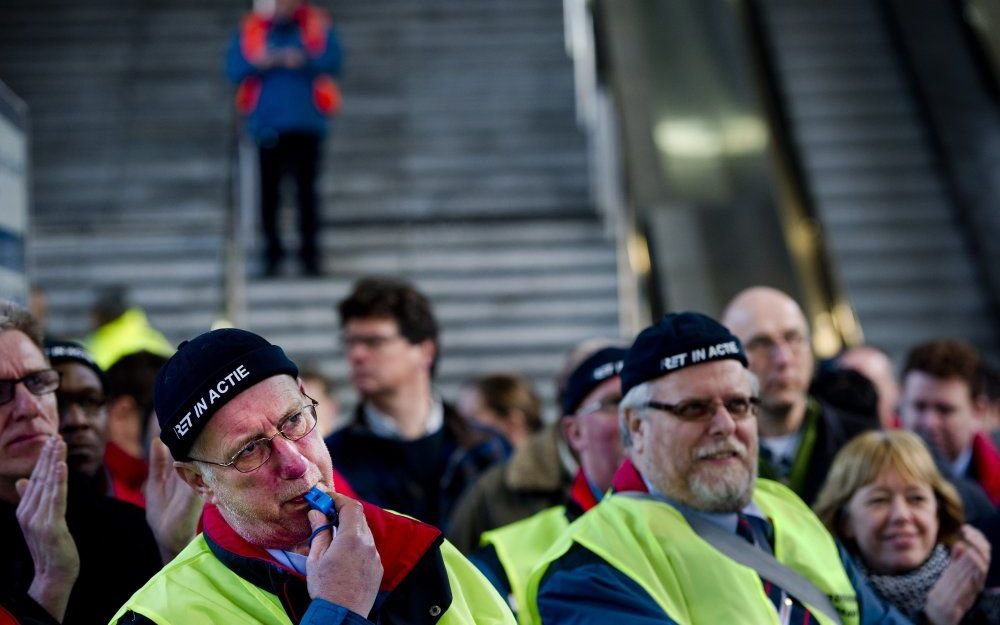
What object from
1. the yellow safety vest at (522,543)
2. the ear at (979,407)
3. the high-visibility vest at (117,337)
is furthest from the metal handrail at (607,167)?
the yellow safety vest at (522,543)

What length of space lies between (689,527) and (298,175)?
6.55 metres

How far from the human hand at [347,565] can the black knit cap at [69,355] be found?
1578mm

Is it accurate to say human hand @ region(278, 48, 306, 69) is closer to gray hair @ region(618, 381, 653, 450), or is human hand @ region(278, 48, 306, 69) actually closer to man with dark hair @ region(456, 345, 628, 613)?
man with dark hair @ region(456, 345, 628, 613)

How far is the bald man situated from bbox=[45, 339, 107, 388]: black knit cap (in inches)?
86.6

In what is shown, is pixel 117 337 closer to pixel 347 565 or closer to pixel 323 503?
pixel 323 503

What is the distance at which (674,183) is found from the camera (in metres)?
9.34

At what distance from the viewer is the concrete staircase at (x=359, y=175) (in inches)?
389

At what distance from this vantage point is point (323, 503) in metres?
2.76

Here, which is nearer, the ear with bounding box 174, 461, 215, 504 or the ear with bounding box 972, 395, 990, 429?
the ear with bounding box 174, 461, 215, 504

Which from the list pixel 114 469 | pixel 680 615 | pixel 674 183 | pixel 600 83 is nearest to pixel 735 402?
pixel 680 615

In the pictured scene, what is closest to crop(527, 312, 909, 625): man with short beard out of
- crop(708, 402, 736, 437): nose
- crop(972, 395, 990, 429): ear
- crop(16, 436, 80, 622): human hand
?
crop(708, 402, 736, 437): nose

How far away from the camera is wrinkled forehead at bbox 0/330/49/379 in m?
3.37

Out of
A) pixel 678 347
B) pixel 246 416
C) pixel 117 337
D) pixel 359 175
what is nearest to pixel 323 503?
pixel 246 416

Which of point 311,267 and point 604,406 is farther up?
point 311,267
